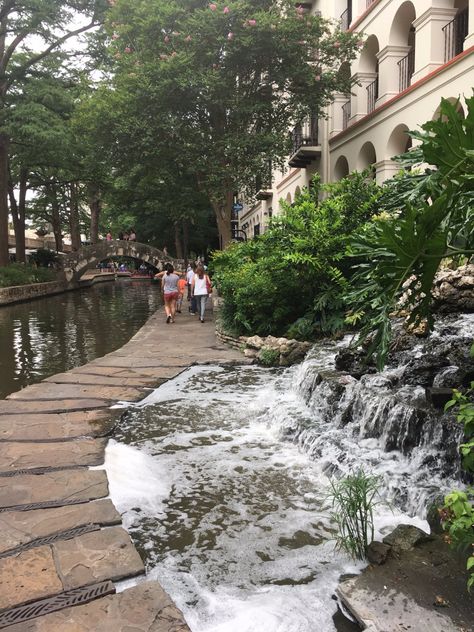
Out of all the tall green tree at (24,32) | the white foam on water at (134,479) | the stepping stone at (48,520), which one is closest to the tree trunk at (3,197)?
the tall green tree at (24,32)

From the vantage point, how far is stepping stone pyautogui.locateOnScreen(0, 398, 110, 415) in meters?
6.42

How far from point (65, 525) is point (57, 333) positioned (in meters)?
11.5

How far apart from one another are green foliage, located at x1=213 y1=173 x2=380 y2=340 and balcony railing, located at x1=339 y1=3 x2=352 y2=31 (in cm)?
1100

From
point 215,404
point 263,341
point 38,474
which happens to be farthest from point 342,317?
point 38,474

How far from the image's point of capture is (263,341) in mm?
9898

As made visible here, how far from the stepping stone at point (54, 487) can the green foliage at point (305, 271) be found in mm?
5929

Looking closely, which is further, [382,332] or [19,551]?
[19,551]

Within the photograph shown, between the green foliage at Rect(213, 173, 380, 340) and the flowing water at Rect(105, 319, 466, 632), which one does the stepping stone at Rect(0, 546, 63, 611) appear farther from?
the green foliage at Rect(213, 173, 380, 340)

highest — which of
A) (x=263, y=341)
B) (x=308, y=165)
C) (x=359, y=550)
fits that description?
(x=308, y=165)

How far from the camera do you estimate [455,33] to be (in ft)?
43.6

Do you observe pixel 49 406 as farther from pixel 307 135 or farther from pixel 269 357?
pixel 307 135

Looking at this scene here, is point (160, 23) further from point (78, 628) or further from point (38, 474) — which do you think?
point (78, 628)

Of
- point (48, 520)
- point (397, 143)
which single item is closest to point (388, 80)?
point (397, 143)

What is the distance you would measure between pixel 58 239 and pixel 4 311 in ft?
84.1
